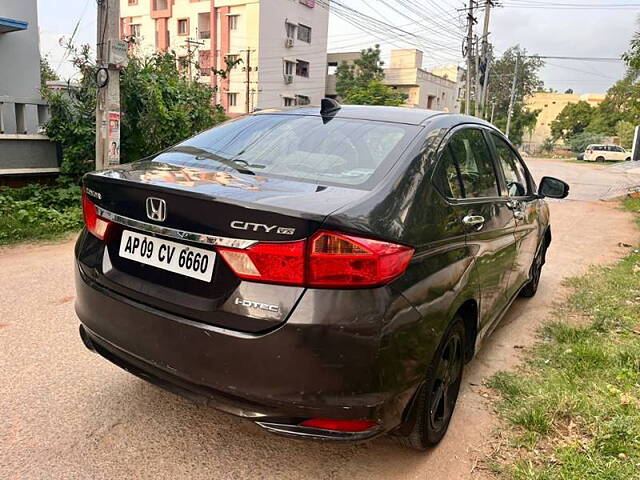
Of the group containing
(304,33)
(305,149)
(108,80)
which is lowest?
(305,149)

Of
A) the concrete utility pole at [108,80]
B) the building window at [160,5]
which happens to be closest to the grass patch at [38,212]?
the concrete utility pole at [108,80]

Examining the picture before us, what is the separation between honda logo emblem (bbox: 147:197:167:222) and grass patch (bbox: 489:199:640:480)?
5.87 feet

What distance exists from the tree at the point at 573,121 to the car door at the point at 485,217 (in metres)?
67.4

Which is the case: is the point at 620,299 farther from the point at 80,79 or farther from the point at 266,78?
the point at 266,78

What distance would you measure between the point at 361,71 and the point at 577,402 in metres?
46.3

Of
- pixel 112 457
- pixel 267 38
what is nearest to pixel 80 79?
pixel 112 457

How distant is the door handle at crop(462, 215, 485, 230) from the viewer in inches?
98.2

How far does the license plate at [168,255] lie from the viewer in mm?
1940

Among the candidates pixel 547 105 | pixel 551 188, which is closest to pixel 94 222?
pixel 551 188

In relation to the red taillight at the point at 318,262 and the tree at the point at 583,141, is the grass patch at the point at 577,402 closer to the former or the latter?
the red taillight at the point at 318,262

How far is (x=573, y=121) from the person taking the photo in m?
63.3

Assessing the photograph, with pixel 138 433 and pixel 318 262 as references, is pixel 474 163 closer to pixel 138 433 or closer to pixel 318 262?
pixel 318 262

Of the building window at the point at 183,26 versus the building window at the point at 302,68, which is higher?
the building window at the point at 183,26

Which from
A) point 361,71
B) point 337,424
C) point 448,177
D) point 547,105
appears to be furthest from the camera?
point 547,105
